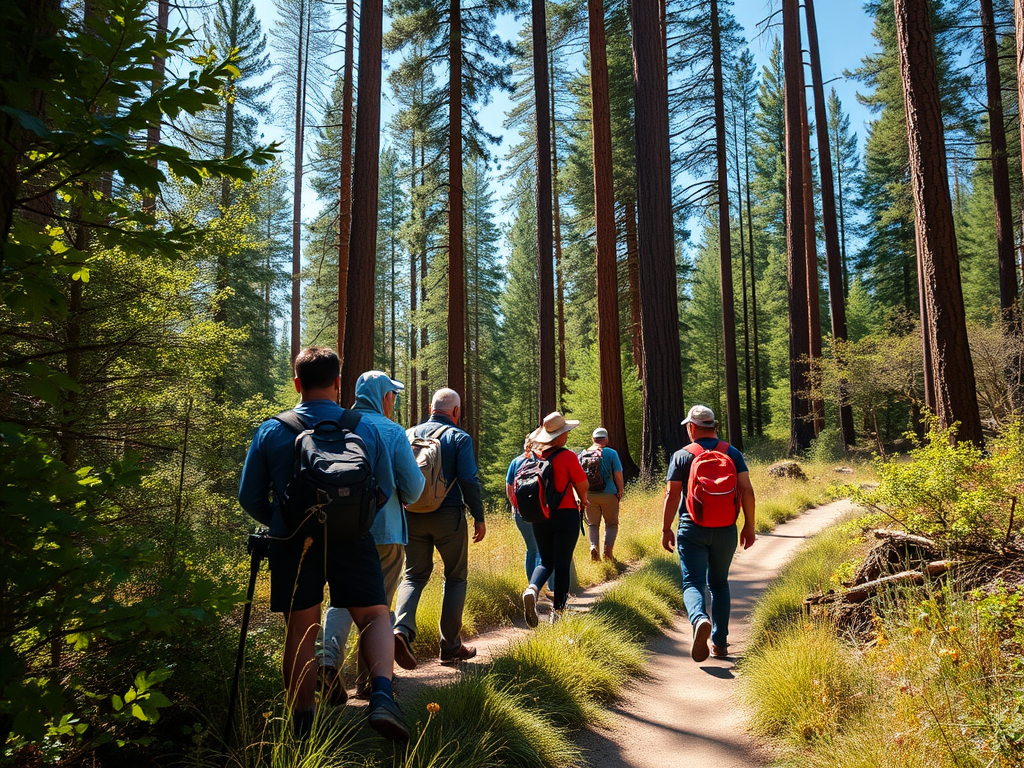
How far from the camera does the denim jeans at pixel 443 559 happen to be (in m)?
4.71

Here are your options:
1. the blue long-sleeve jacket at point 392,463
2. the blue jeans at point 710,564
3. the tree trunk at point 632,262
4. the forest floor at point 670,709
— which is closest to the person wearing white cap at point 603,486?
the forest floor at point 670,709

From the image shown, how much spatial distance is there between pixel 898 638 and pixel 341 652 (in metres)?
3.59

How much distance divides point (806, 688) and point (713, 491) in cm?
170

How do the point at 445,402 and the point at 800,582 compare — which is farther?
the point at 800,582

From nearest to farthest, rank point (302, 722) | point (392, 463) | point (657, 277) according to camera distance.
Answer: point (302, 722) < point (392, 463) < point (657, 277)

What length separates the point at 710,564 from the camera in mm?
5348

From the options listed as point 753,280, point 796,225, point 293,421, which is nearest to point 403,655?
point 293,421

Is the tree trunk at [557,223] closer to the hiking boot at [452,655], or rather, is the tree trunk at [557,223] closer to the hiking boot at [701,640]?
the hiking boot at [701,640]

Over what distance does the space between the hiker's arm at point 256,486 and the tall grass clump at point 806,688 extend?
10.6ft

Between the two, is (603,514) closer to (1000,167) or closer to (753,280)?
(1000,167)

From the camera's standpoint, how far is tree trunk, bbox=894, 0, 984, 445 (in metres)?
7.79

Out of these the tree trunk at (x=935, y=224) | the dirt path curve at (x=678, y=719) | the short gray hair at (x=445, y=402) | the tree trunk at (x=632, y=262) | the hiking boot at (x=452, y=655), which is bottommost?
the dirt path curve at (x=678, y=719)

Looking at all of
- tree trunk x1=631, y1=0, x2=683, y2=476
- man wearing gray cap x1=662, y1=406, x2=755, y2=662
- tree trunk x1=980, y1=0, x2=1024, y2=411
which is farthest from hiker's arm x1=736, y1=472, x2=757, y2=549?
tree trunk x1=980, y1=0, x2=1024, y2=411

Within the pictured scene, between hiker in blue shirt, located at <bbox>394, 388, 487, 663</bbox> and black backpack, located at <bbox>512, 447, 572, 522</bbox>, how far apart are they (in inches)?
36.9
